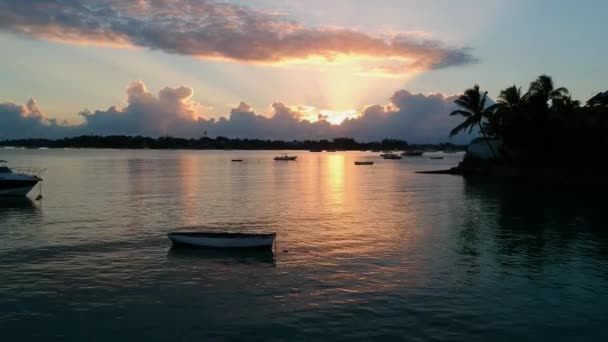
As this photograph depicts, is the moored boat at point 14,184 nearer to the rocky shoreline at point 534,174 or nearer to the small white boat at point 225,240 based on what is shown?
the small white boat at point 225,240

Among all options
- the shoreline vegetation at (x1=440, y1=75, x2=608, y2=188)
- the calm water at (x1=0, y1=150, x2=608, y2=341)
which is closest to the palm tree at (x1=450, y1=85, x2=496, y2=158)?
the shoreline vegetation at (x1=440, y1=75, x2=608, y2=188)

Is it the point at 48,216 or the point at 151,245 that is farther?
the point at 48,216

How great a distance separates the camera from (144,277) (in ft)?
69.2

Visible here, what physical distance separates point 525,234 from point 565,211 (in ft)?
43.7

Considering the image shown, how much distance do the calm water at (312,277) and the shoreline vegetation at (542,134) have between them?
20.8m

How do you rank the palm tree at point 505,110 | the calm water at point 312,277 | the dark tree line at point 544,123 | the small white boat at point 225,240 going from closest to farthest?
the calm water at point 312,277
the small white boat at point 225,240
the dark tree line at point 544,123
the palm tree at point 505,110

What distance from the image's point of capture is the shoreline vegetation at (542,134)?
2331 inches

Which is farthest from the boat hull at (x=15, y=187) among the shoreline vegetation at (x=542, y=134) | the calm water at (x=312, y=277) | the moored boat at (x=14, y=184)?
the shoreline vegetation at (x=542, y=134)

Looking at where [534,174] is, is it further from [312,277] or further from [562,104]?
[312,277]

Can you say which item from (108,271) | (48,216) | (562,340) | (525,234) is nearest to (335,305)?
(562,340)

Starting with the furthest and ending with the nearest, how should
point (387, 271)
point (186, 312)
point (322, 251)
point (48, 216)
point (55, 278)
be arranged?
point (48, 216), point (322, 251), point (387, 271), point (55, 278), point (186, 312)

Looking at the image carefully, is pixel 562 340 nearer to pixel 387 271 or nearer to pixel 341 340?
pixel 341 340

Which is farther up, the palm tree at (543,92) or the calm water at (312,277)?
the palm tree at (543,92)

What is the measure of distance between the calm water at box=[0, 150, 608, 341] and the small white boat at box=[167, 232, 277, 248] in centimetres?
67
